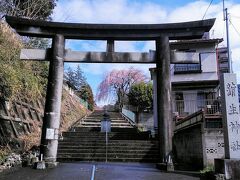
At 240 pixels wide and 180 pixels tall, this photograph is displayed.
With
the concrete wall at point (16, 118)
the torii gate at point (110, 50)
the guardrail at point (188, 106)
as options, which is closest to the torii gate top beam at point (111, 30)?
the torii gate at point (110, 50)

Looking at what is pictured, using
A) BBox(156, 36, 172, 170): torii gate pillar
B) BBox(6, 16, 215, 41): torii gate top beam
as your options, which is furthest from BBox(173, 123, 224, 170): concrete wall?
BBox(6, 16, 215, 41): torii gate top beam

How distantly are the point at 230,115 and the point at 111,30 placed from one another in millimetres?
6039

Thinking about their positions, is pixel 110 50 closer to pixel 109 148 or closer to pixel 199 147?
pixel 199 147

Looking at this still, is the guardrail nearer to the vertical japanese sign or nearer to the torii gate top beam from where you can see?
the torii gate top beam

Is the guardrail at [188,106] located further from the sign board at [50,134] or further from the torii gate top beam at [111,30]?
the sign board at [50,134]

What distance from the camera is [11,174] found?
8672 mm

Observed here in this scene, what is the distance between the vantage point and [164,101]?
37.7 ft

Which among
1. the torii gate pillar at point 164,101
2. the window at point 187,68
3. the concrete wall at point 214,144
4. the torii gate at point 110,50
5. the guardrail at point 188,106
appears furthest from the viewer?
the window at point 187,68

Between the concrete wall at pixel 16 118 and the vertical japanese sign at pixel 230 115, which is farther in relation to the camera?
the concrete wall at pixel 16 118

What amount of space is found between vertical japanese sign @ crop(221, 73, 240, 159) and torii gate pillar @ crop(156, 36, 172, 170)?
2.86 meters

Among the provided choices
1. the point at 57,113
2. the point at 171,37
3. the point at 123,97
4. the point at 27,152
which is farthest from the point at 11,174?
the point at 123,97

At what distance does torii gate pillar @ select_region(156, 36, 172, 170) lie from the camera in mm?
11148

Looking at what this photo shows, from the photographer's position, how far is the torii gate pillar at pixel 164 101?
1115 cm

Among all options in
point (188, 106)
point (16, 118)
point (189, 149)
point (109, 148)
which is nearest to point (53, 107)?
point (16, 118)
